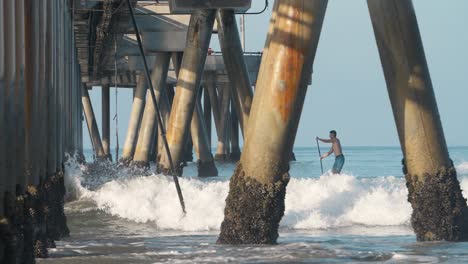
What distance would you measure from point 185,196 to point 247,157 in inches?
324

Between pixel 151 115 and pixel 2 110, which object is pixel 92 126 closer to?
pixel 151 115

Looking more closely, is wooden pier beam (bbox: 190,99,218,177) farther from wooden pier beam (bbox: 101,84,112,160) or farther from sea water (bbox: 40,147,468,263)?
wooden pier beam (bbox: 101,84,112,160)

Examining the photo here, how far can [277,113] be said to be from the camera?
1107 cm

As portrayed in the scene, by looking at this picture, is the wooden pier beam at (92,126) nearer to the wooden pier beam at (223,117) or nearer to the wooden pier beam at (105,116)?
the wooden pier beam at (105,116)

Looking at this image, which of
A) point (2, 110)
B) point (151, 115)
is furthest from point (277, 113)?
point (151, 115)

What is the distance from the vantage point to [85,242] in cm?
1311

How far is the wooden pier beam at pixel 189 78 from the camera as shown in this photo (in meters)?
24.3

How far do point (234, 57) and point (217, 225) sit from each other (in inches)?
349

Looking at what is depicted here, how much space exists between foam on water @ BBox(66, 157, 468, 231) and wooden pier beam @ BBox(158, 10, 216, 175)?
3639mm

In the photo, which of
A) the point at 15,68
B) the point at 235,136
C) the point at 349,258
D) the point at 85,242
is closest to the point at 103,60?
the point at 235,136

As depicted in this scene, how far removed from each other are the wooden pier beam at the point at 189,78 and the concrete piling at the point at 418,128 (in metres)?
12.7

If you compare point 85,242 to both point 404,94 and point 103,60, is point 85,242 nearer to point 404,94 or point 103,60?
point 404,94

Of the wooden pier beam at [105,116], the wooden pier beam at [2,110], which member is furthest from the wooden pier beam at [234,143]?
the wooden pier beam at [2,110]

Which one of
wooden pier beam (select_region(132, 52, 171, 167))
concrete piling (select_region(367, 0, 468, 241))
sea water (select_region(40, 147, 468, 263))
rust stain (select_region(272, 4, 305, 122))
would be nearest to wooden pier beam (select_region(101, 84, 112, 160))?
wooden pier beam (select_region(132, 52, 171, 167))
